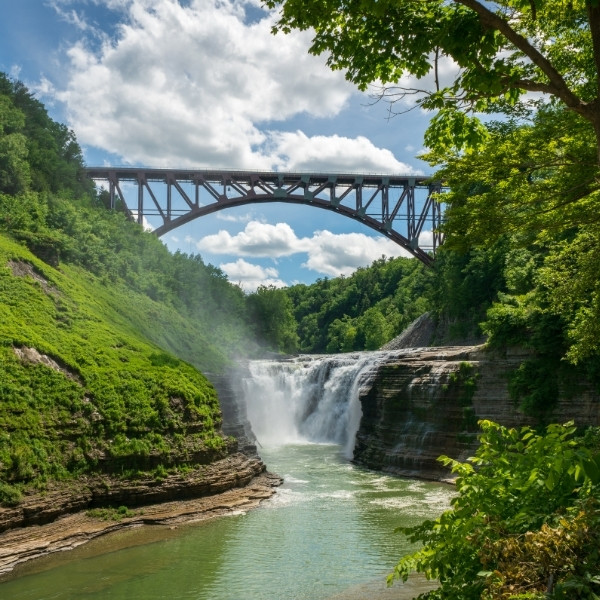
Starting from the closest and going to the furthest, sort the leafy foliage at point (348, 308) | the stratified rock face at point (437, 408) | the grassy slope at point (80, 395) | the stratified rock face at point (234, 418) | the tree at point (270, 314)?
the grassy slope at point (80, 395), the stratified rock face at point (437, 408), the stratified rock face at point (234, 418), the tree at point (270, 314), the leafy foliage at point (348, 308)

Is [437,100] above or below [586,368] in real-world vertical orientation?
above

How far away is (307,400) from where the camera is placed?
113 ft

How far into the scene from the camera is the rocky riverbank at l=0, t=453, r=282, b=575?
13.1m

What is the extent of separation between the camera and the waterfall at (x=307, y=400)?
30.8 m

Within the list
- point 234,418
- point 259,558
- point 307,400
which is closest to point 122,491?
point 259,558

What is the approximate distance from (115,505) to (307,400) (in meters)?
19.5

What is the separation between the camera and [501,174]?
7.94m

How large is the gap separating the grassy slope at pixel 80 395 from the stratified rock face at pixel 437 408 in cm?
743

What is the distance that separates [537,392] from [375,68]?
52.4ft

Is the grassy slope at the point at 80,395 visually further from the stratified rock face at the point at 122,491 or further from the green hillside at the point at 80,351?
the stratified rock face at the point at 122,491

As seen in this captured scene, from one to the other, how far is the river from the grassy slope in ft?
7.49

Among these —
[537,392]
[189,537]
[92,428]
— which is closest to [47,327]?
[92,428]

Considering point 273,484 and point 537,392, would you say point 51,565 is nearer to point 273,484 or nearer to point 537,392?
point 273,484

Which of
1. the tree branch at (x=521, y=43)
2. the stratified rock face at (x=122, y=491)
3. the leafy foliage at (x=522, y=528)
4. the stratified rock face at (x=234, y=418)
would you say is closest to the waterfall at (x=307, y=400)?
the stratified rock face at (x=234, y=418)
